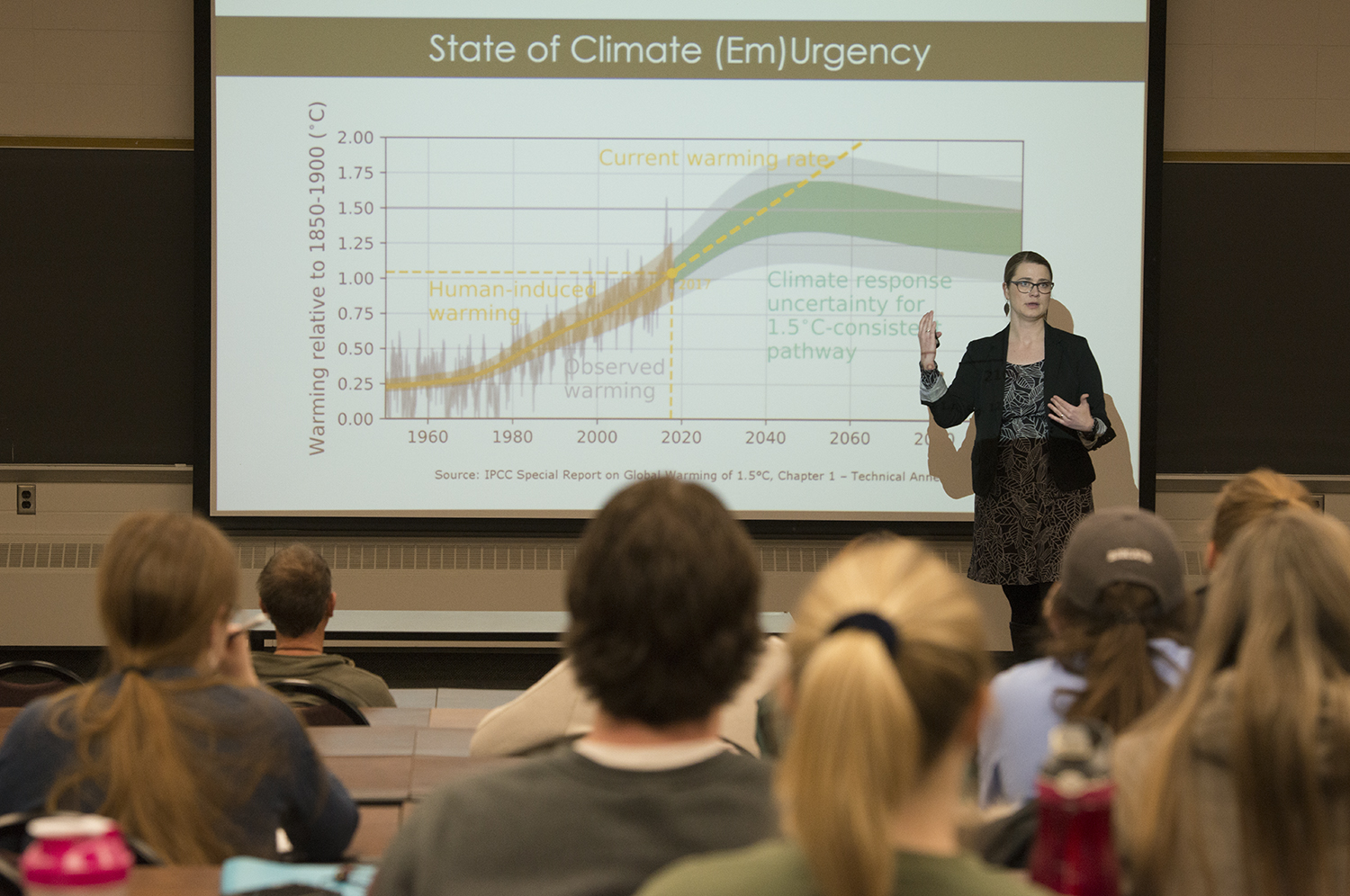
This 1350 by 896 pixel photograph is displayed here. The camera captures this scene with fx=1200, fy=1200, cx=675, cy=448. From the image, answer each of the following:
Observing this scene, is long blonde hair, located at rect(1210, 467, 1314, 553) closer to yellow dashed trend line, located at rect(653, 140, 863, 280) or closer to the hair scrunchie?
the hair scrunchie

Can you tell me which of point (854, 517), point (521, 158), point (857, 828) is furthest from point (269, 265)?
point (857, 828)

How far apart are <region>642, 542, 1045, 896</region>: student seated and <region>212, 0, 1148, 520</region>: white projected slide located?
378 cm

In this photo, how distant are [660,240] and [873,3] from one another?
121cm

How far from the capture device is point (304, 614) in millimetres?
2785

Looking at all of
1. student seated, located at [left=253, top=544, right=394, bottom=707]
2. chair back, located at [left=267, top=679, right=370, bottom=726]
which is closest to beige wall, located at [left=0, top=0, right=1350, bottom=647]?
student seated, located at [left=253, top=544, right=394, bottom=707]

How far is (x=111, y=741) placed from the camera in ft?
4.63

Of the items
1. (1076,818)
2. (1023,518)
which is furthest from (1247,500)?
(1023,518)

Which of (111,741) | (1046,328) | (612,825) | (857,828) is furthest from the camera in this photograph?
(1046,328)

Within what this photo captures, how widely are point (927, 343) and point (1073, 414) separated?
589 millimetres

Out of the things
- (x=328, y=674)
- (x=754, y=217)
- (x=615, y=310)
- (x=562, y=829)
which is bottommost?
(x=328, y=674)

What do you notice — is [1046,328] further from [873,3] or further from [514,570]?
[514,570]

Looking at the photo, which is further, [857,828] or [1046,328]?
[1046,328]

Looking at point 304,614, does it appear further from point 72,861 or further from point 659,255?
point 659,255

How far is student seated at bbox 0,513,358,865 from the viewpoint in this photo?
4.62 feet
